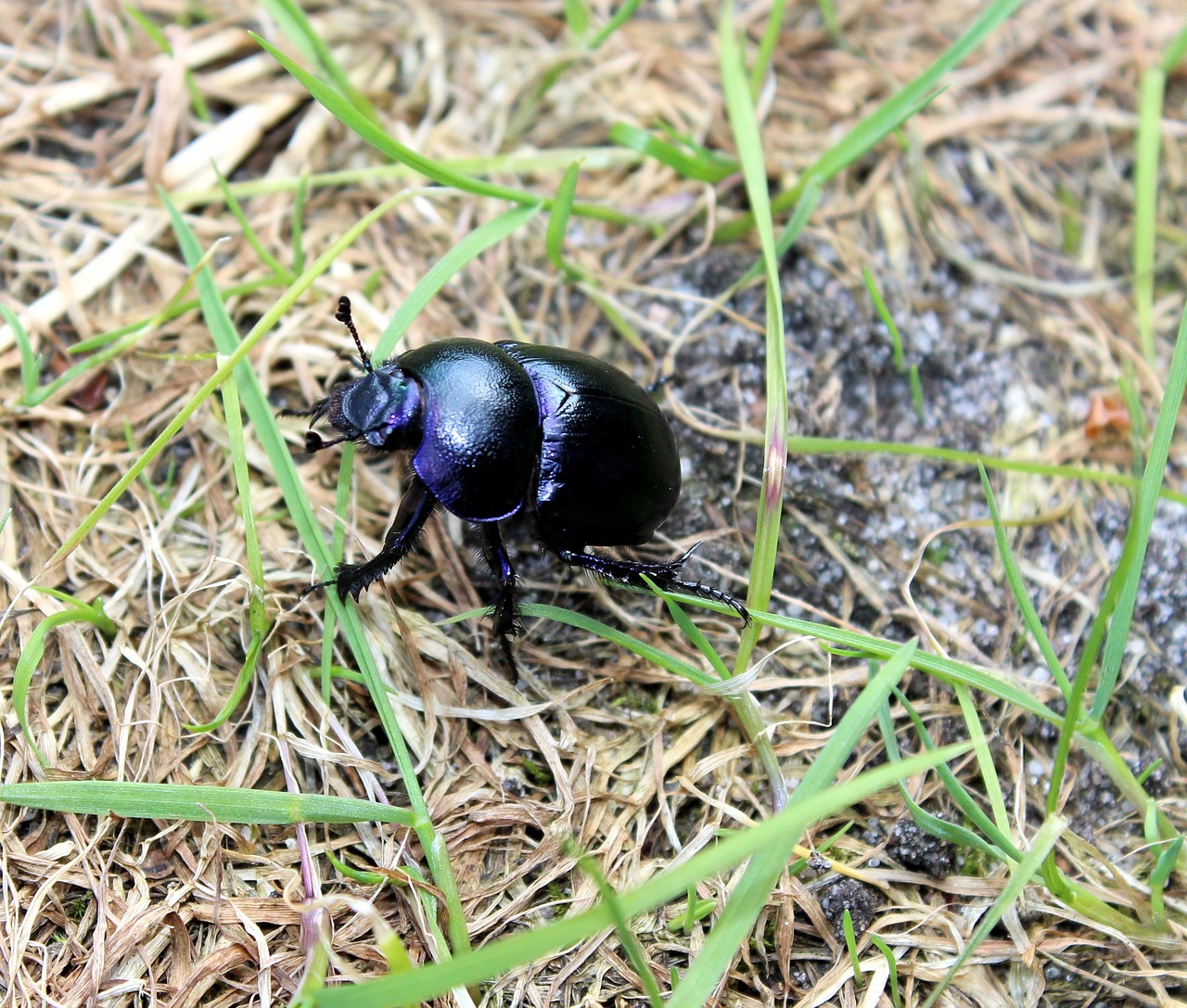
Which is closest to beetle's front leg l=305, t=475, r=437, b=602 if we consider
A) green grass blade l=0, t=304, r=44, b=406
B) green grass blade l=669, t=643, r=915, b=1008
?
green grass blade l=0, t=304, r=44, b=406

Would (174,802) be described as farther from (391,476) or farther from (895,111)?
(895,111)

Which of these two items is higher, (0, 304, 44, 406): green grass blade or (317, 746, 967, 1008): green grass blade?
(0, 304, 44, 406): green grass blade

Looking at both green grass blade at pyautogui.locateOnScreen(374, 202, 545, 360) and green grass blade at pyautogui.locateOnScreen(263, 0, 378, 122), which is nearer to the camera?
green grass blade at pyautogui.locateOnScreen(374, 202, 545, 360)

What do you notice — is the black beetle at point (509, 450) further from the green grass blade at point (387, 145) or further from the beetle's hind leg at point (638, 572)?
the green grass blade at point (387, 145)

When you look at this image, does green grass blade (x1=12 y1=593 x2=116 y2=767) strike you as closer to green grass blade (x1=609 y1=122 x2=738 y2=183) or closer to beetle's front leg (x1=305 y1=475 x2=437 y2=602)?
beetle's front leg (x1=305 y1=475 x2=437 y2=602)

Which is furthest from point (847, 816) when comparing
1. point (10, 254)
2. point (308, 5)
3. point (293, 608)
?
point (308, 5)

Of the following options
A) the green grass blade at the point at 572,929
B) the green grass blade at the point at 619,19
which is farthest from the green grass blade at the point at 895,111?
the green grass blade at the point at 572,929

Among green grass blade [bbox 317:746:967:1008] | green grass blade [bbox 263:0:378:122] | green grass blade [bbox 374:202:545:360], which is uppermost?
green grass blade [bbox 263:0:378:122]
